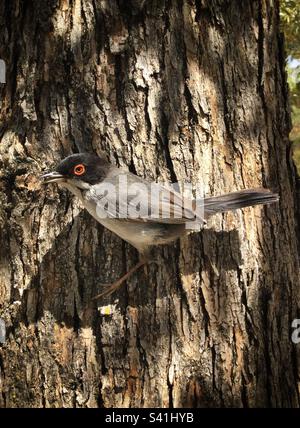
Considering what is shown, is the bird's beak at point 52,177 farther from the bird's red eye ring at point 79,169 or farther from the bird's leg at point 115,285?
the bird's leg at point 115,285

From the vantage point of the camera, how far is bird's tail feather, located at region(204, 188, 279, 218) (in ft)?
12.1

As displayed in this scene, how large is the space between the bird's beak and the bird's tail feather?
1.05 m

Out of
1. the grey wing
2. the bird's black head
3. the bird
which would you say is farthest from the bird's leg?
the bird's black head

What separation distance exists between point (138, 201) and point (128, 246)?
1.30 ft

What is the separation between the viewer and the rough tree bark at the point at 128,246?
11.8 ft

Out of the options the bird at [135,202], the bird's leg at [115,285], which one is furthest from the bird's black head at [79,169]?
the bird's leg at [115,285]

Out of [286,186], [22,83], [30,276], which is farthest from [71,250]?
[286,186]

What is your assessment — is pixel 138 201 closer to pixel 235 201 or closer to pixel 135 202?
pixel 135 202

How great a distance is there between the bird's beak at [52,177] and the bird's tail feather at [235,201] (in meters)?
1.05

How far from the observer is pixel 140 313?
11.9 feet

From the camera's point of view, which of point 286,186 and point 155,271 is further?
point 286,186

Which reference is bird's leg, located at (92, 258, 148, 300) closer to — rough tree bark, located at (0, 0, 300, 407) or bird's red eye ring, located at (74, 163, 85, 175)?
rough tree bark, located at (0, 0, 300, 407)

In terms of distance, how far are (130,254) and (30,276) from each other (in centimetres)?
73

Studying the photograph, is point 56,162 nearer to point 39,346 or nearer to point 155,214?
point 155,214
